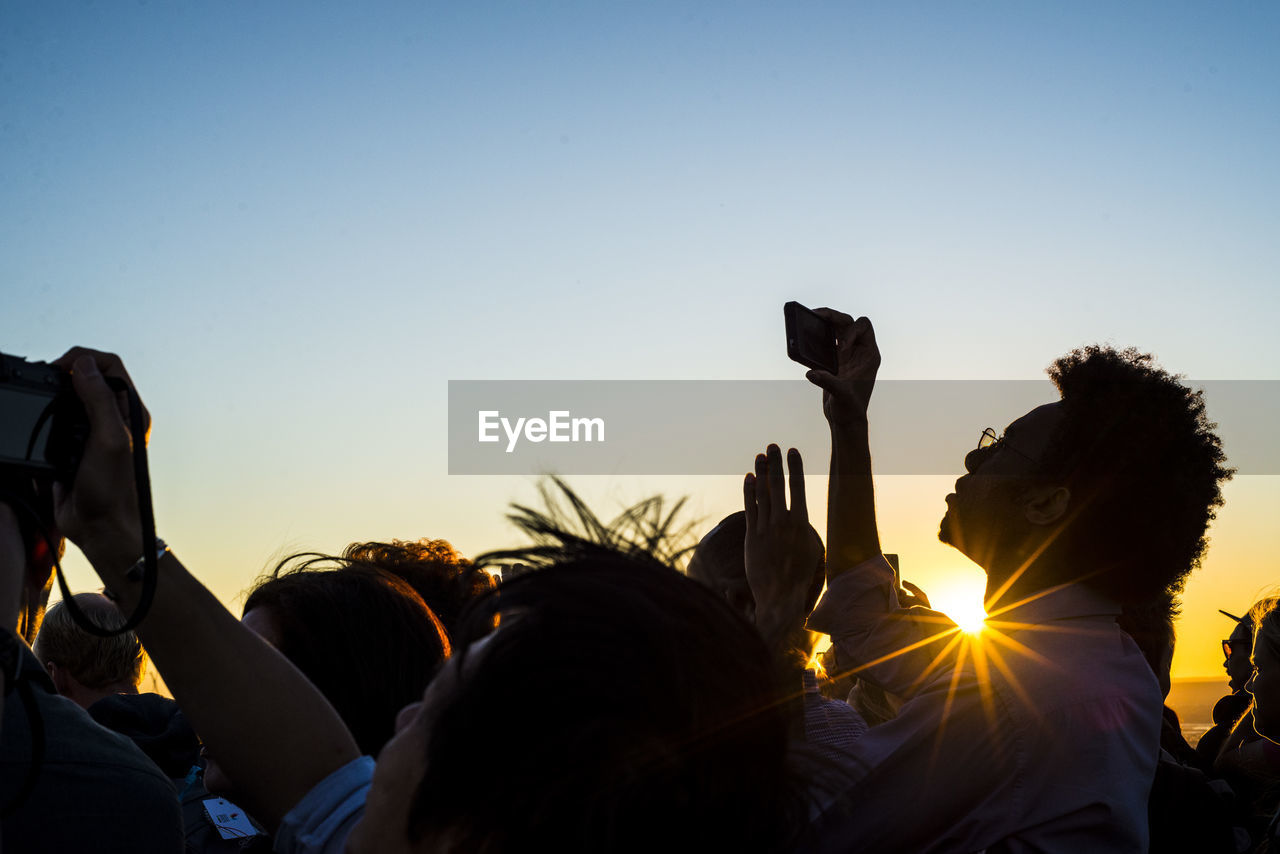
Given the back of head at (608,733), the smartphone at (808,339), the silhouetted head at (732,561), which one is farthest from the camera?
the silhouetted head at (732,561)

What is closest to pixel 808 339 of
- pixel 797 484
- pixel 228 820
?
pixel 797 484

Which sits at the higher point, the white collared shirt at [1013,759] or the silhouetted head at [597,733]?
the silhouetted head at [597,733]

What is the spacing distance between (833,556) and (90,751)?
5.96ft

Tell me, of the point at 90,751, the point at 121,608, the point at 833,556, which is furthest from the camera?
the point at 833,556

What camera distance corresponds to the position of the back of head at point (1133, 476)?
9.46ft

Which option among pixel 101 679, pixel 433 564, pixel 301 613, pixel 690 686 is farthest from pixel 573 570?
pixel 101 679

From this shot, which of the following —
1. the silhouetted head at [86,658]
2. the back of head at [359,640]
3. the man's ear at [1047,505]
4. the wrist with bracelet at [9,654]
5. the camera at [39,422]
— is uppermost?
the camera at [39,422]

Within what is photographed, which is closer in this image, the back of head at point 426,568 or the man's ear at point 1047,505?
the man's ear at point 1047,505

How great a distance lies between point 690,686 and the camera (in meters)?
1.20

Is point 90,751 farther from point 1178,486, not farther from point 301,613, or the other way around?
point 1178,486

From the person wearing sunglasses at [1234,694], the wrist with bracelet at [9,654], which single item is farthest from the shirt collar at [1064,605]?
the person wearing sunglasses at [1234,694]

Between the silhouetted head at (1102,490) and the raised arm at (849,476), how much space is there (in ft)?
1.50

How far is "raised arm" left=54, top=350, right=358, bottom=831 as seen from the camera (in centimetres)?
144

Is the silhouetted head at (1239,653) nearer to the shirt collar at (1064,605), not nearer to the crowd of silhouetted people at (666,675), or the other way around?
the crowd of silhouetted people at (666,675)
